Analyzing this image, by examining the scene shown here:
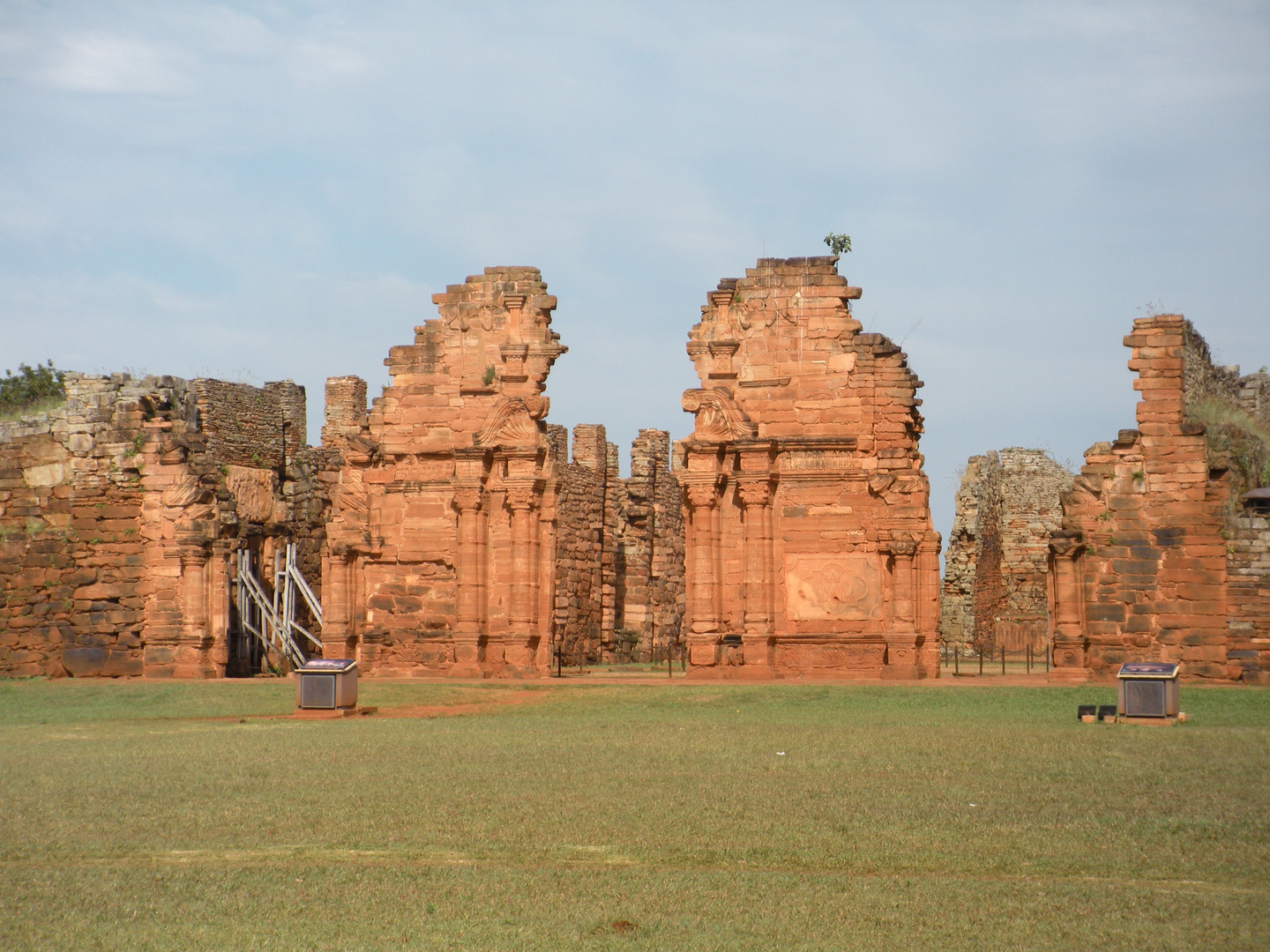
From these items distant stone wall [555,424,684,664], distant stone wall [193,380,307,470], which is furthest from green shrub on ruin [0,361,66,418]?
distant stone wall [555,424,684,664]

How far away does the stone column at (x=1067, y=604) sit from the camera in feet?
71.6

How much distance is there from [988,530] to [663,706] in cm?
2281

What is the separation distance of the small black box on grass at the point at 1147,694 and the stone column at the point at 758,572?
7.49 meters

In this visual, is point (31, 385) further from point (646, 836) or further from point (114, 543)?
point (646, 836)

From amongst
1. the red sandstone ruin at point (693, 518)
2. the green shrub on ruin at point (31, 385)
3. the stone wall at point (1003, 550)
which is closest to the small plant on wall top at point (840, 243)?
the red sandstone ruin at point (693, 518)

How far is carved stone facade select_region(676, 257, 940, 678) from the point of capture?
895 inches

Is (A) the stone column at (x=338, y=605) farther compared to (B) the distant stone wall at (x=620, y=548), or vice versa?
(B) the distant stone wall at (x=620, y=548)

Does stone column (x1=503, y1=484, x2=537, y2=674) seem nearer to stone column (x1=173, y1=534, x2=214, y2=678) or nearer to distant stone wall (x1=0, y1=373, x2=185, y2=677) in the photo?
stone column (x1=173, y1=534, x2=214, y2=678)

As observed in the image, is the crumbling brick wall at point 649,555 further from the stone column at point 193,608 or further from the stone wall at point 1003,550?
the stone column at point 193,608

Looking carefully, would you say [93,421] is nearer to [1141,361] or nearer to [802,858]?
[1141,361]

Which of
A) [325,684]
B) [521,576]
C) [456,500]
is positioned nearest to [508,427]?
[456,500]

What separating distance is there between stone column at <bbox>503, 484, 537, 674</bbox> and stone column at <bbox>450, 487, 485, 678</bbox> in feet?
1.62

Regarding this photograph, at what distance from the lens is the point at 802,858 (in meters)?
9.42

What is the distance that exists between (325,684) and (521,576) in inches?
235
